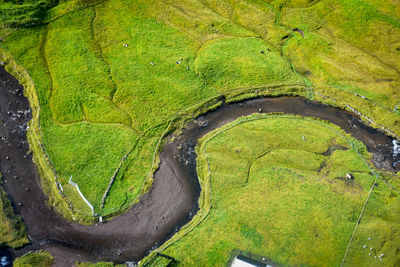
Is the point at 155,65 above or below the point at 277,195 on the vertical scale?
above

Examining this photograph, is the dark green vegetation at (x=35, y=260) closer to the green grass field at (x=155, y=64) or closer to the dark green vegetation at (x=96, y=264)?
the dark green vegetation at (x=96, y=264)

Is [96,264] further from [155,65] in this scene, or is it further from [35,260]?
[155,65]

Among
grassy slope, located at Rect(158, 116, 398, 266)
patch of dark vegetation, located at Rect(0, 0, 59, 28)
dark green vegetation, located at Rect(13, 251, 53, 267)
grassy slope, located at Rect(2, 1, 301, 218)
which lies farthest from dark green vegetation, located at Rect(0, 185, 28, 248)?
patch of dark vegetation, located at Rect(0, 0, 59, 28)

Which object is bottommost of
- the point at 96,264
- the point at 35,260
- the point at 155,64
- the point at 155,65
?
the point at 96,264

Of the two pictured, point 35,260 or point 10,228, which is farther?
point 10,228

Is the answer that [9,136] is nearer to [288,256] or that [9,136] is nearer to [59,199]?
[59,199]

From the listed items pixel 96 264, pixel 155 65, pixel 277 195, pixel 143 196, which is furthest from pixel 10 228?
pixel 277 195

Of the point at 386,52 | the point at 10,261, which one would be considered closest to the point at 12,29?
the point at 10,261

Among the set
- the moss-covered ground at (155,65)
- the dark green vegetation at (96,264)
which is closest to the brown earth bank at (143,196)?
the dark green vegetation at (96,264)
